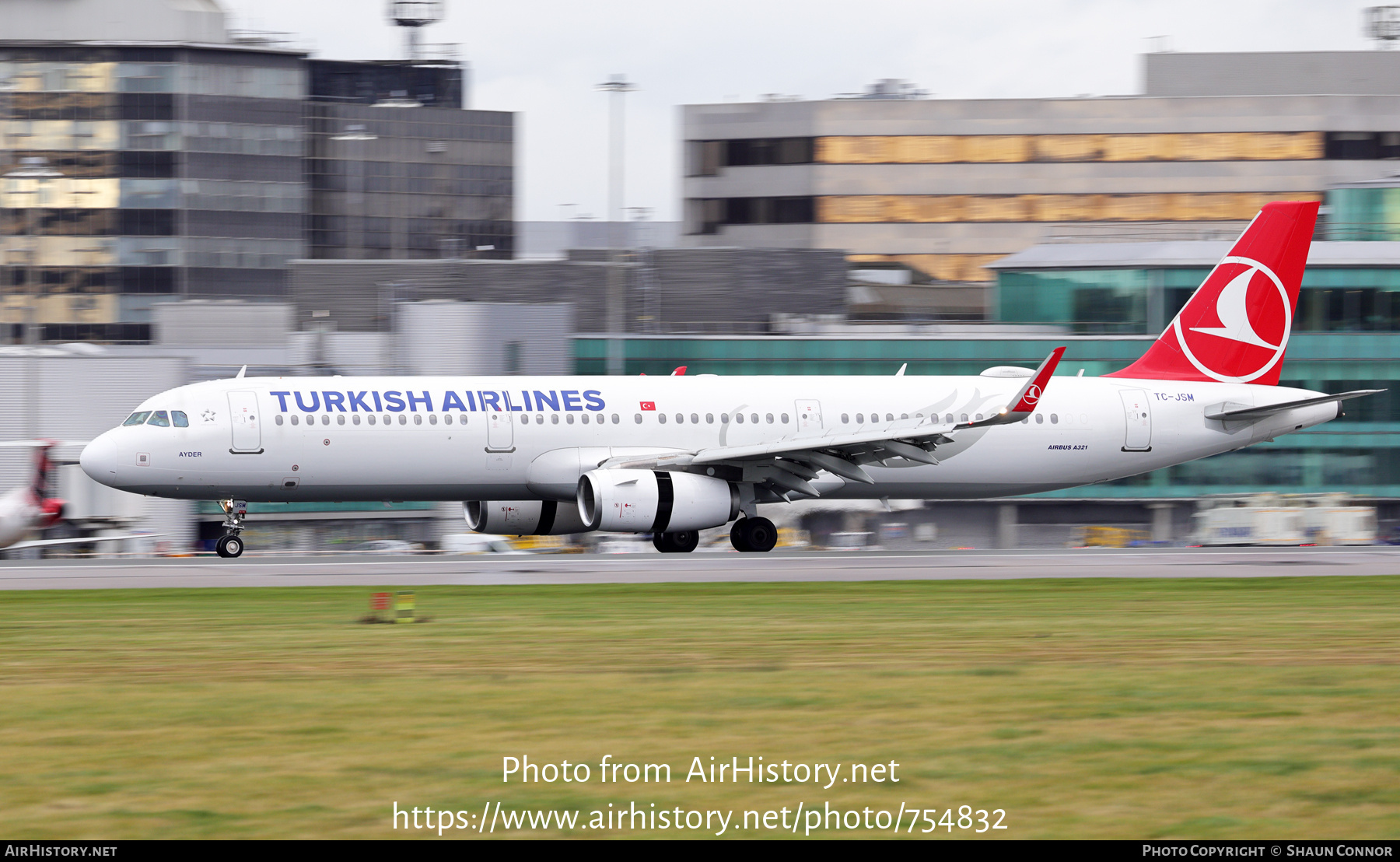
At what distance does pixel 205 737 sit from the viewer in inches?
490

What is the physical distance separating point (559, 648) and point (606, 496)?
15.6m

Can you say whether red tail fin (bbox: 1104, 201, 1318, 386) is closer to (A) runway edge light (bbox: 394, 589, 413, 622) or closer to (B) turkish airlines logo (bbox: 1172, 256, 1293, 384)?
(B) turkish airlines logo (bbox: 1172, 256, 1293, 384)

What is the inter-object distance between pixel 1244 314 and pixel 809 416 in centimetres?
1101

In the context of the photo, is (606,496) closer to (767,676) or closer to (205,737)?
(767,676)

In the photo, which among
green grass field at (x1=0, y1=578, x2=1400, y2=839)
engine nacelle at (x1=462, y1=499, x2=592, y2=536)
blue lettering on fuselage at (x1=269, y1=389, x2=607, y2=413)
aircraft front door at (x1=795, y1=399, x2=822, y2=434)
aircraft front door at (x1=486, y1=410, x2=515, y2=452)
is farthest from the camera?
engine nacelle at (x1=462, y1=499, x2=592, y2=536)

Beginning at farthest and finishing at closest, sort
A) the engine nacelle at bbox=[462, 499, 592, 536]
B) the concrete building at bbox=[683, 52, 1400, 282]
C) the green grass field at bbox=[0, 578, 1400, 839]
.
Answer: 1. the concrete building at bbox=[683, 52, 1400, 282]
2. the engine nacelle at bbox=[462, 499, 592, 536]
3. the green grass field at bbox=[0, 578, 1400, 839]

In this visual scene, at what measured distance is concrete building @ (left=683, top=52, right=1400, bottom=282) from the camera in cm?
10512

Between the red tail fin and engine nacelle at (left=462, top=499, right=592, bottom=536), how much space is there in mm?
13789

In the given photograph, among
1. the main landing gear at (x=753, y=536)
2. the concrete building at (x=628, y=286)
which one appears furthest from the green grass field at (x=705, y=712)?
the concrete building at (x=628, y=286)

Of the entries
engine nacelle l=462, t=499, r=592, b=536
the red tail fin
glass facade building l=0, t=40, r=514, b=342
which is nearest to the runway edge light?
engine nacelle l=462, t=499, r=592, b=536

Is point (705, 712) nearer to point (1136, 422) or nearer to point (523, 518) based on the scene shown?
point (523, 518)

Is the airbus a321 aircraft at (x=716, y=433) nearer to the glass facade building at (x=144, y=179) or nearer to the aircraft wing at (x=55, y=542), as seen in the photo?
the aircraft wing at (x=55, y=542)

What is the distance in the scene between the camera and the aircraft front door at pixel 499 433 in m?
35.2
